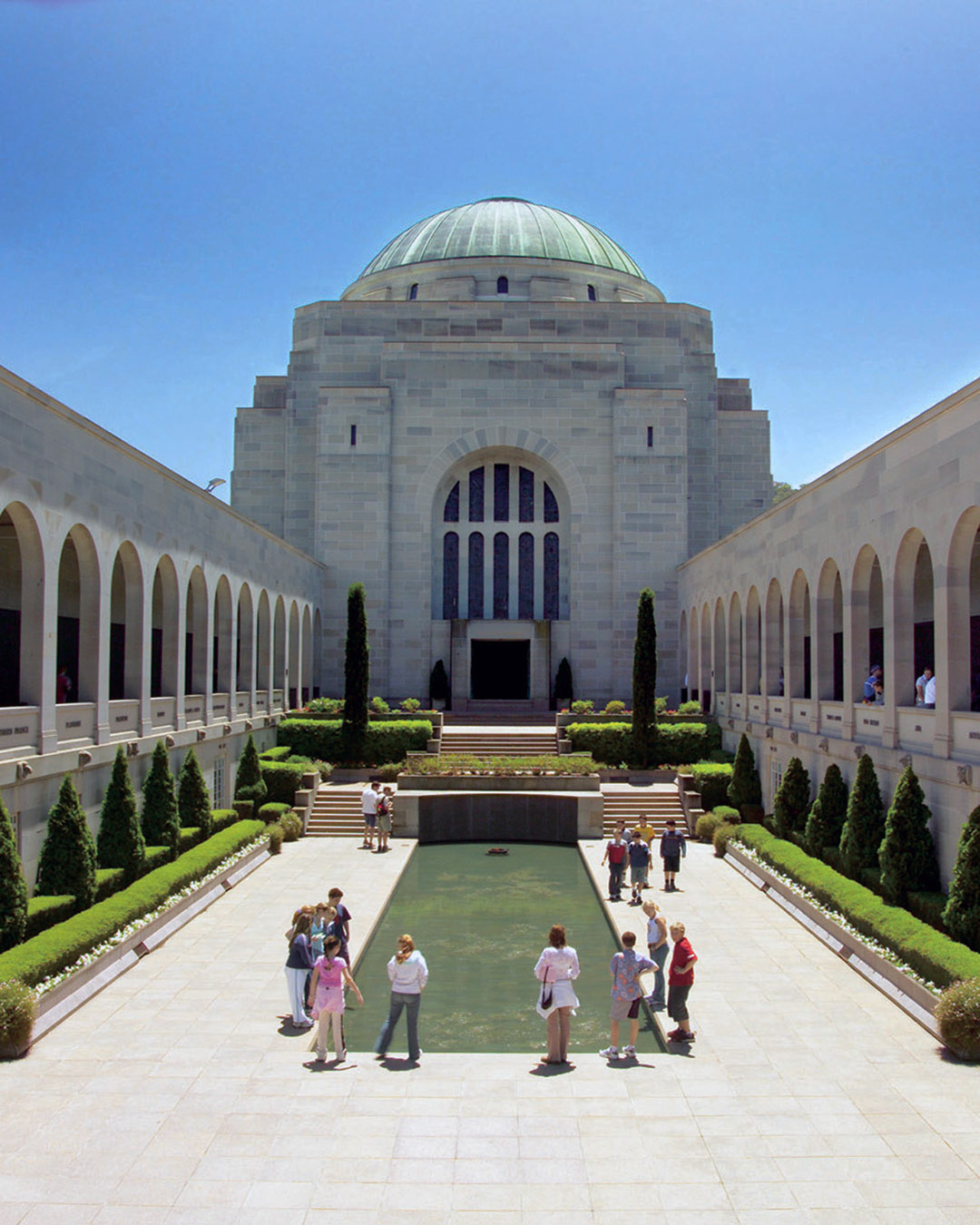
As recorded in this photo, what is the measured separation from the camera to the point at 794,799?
23.7m

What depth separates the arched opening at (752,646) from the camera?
104 feet

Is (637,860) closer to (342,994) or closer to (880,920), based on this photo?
(880,920)

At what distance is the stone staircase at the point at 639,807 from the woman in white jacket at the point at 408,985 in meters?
16.5

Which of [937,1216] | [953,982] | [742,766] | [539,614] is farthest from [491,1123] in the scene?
[539,614]

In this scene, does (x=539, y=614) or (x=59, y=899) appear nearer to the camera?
(x=59, y=899)

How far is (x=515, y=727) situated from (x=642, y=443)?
1343 cm

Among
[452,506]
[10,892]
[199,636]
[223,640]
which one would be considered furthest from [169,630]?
[452,506]

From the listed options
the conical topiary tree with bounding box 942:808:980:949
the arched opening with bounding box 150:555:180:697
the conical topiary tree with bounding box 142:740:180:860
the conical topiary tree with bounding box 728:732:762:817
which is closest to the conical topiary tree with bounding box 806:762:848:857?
the conical topiary tree with bounding box 728:732:762:817

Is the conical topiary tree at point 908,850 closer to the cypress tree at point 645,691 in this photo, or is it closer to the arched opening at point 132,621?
the arched opening at point 132,621

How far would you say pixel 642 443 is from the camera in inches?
1753

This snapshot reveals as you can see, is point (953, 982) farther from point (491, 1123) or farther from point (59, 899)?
point (59, 899)

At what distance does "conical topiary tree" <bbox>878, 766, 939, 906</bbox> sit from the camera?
653 inches

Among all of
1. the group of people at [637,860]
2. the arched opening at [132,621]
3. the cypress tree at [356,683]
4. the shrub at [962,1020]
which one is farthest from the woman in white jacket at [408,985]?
the cypress tree at [356,683]

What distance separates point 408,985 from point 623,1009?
2.48m
